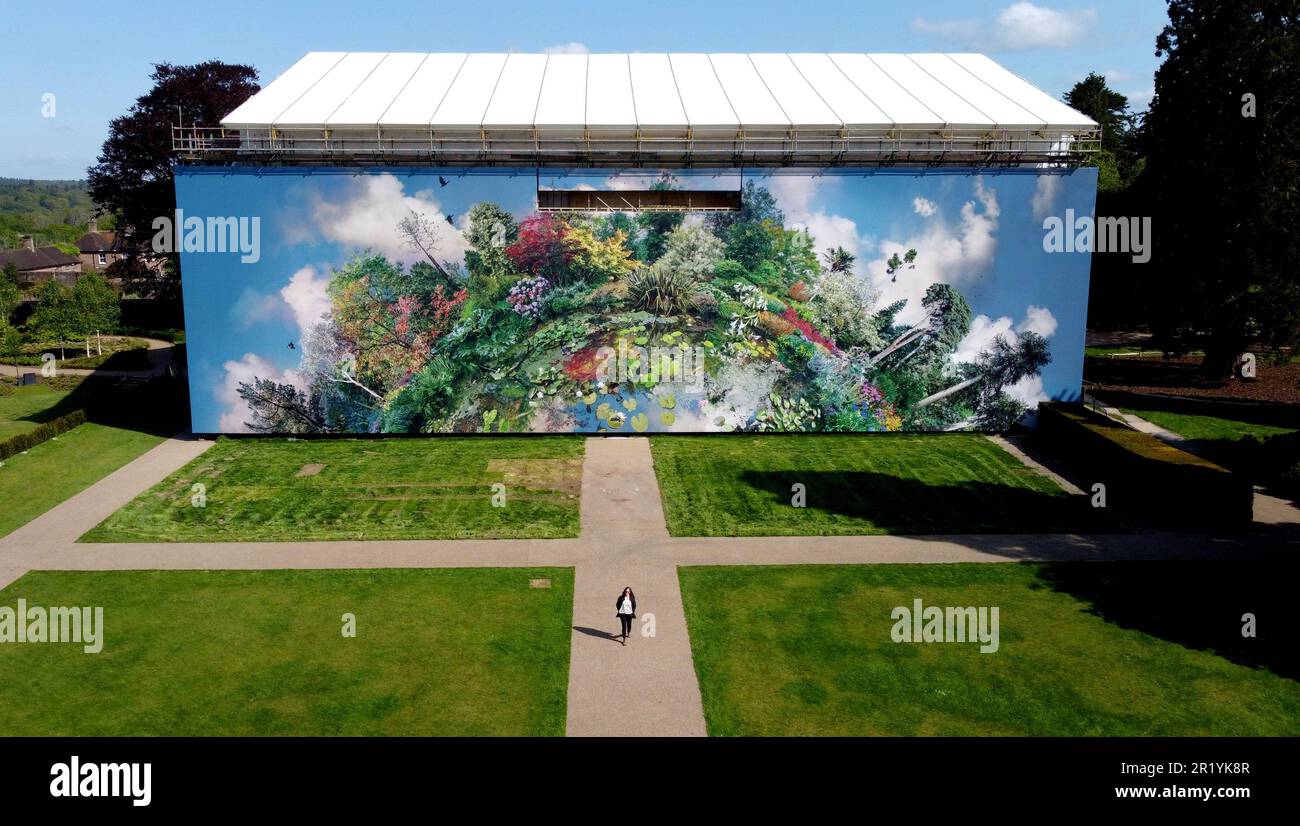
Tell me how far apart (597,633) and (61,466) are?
73.8 feet

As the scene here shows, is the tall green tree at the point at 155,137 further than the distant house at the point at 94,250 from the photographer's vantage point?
No

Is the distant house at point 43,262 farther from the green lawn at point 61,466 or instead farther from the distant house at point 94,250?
the green lawn at point 61,466

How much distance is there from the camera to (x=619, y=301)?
3534 centimetres

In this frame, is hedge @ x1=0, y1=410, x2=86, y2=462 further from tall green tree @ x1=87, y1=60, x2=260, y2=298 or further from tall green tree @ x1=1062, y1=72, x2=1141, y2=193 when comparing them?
tall green tree @ x1=1062, y1=72, x2=1141, y2=193

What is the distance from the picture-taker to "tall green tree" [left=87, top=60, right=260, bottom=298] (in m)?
54.1

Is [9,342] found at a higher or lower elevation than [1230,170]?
lower

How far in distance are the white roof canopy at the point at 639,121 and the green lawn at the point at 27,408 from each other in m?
13.2

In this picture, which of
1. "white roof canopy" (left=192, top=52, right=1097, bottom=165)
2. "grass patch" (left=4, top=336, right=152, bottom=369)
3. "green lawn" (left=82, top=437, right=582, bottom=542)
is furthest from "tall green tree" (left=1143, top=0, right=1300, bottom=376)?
"grass patch" (left=4, top=336, right=152, bottom=369)

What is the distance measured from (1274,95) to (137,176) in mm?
56292

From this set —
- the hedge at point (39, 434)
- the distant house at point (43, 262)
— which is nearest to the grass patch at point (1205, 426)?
the hedge at point (39, 434)

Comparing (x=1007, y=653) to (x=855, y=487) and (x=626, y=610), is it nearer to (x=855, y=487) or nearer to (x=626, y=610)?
(x=626, y=610)

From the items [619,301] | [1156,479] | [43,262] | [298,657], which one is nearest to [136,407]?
[619,301]

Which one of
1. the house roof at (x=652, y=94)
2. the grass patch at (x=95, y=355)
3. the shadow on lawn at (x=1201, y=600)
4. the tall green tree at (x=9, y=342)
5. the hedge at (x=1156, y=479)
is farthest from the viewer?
the tall green tree at (x=9, y=342)

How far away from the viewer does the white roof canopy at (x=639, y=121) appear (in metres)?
35.0
